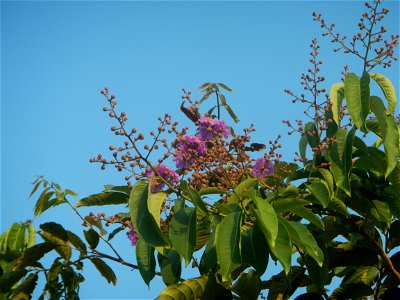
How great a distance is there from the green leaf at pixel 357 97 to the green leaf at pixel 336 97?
0.24 ft

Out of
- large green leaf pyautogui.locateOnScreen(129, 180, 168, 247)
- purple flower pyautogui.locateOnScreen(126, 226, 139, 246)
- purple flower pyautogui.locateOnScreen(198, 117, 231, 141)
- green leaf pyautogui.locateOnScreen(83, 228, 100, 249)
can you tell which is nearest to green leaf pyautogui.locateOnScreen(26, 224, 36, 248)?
green leaf pyautogui.locateOnScreen(83, 228, 100, 249)

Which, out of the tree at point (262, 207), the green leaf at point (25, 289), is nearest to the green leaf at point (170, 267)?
the tree at point (262, 207)

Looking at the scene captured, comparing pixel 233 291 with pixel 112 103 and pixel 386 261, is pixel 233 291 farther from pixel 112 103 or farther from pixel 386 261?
pixel 112 103

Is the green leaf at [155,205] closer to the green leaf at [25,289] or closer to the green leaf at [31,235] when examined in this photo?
the green leaf at [25,289]

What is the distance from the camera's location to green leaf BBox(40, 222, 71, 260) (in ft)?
7.45

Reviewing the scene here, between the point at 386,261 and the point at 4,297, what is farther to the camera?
the point at 4,297

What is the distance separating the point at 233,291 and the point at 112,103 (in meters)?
0.64

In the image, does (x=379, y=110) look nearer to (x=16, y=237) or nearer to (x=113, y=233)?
(x=113, y=233)

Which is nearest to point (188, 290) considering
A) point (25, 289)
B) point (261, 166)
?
point (261, 166)

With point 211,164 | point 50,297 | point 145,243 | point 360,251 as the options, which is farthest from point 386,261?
point 50,297

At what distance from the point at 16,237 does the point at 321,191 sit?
61.4 inches

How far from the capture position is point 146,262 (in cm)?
169

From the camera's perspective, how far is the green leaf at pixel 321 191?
5.46 ft

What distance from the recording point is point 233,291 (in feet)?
6.19
